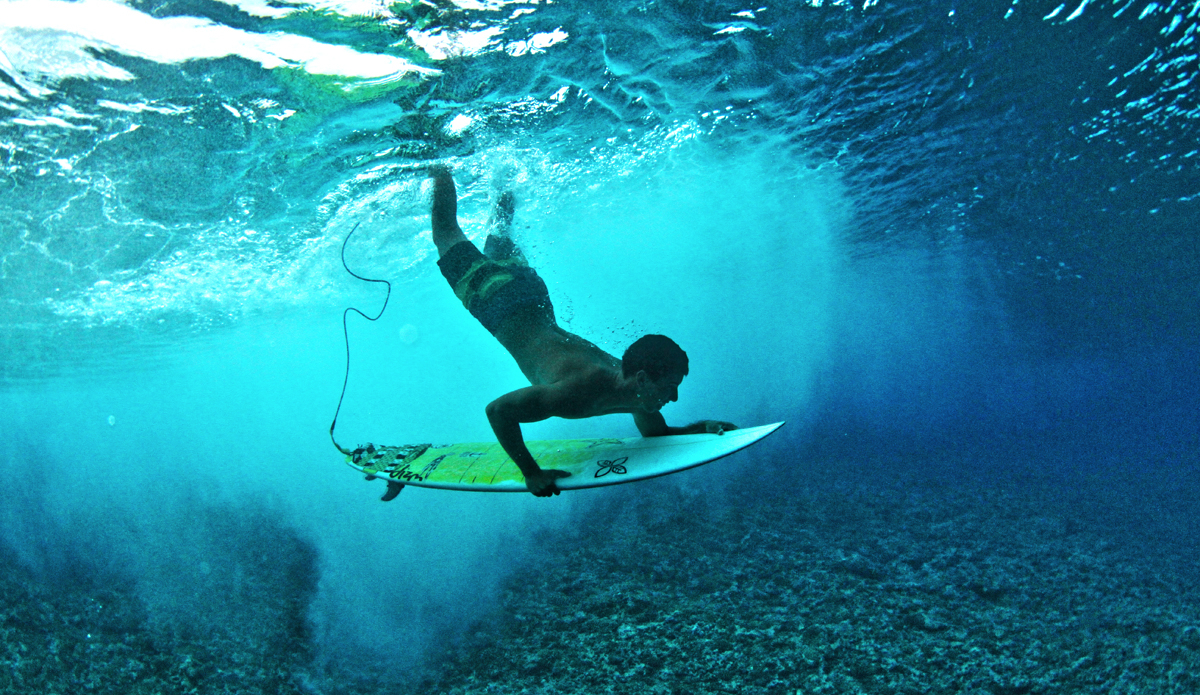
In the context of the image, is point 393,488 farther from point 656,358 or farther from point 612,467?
point 656,358

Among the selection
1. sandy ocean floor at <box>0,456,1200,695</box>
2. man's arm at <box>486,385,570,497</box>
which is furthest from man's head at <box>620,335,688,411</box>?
sandy ocean floor at <box>0,456,1200,695</box>

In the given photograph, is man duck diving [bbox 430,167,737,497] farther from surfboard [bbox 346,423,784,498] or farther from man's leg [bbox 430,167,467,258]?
surfboard [bbox 346,423,784,498]

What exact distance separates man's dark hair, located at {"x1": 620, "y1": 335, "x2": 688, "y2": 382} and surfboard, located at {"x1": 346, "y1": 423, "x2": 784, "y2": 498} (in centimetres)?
108

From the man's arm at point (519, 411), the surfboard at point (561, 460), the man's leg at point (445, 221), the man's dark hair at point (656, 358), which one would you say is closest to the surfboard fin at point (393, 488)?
the surfboard at point (561, 460)

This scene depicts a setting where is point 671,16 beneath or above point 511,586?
above

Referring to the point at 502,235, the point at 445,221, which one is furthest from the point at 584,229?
the point at 445,221

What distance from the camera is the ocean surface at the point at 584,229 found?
5.71m

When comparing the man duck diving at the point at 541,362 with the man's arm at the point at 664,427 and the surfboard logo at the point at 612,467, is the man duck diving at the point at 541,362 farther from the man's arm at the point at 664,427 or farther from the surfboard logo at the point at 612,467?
the surfboard logo at the point at 612,467

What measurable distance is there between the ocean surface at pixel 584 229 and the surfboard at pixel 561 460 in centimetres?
247

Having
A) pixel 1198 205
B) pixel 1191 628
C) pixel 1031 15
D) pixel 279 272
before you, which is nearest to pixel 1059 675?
pixel 1191 628

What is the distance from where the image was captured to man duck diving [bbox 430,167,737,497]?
386cm

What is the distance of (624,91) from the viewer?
870 centimetres

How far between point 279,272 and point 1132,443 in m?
38.1

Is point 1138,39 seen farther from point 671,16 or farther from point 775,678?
point 775,678
